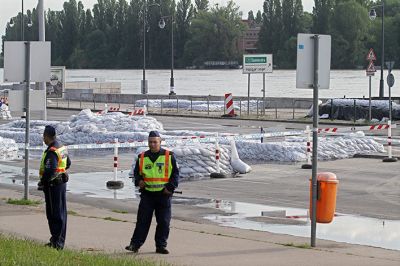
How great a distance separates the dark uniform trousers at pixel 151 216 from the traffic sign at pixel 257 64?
4555 cm

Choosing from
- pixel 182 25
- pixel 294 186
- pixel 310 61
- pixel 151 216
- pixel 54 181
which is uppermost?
pixel 182 25

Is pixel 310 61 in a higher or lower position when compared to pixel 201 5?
lower

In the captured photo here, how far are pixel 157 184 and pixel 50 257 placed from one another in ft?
7.02

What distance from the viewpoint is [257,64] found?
5888cm

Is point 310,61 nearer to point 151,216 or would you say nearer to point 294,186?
point 151,216

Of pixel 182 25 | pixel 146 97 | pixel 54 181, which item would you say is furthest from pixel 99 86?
pixel 54 181

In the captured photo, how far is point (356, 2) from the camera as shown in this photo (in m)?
115

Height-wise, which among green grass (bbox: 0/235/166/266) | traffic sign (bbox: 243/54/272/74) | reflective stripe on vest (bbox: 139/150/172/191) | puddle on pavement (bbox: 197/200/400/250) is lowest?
puddle on pavement (bbox: 197/200/400/250)

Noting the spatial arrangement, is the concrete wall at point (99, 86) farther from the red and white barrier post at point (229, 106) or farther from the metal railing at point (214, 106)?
the red and white barrier post at point (229, 106)

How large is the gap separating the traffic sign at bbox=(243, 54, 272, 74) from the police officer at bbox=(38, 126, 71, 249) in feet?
148

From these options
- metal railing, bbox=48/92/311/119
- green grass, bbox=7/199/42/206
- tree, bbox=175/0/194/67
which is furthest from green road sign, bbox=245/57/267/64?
tree, bbox=175/0/194/67

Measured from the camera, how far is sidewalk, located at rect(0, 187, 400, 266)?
1281 centimetres

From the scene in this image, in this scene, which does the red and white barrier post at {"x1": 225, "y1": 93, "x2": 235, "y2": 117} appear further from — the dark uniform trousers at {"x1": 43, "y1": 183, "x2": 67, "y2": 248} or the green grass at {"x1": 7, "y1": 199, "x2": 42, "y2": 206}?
the dark uniform trousers at {"x1": 43, "y1": 183, "x2": 67, "y2": 248}

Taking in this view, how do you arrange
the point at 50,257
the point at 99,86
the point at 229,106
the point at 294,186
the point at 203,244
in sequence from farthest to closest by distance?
the point at 99,86, the point at 229,106, the point at 294,186, the point at 203,244, the point at 50,257
